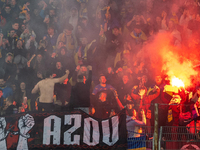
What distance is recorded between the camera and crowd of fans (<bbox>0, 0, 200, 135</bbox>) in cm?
738

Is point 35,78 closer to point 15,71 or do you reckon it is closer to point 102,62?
point 15,71

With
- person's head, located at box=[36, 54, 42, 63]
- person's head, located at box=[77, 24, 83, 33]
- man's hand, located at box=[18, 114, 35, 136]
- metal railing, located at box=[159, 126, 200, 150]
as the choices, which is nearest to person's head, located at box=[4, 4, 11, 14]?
person's head, located at box=[36, 54, 42, 63]

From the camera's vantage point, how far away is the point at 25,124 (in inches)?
204

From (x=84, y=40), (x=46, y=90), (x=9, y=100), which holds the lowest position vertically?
(x=9, y=100)

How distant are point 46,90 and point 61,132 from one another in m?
2.60

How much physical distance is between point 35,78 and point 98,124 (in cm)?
346

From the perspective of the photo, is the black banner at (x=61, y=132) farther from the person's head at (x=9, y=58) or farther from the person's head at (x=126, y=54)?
the person's head at (x=9, y=58)

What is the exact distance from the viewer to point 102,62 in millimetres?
7660

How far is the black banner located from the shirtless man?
6.79 feet

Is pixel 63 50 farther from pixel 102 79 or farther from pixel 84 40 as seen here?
pixel 102 79

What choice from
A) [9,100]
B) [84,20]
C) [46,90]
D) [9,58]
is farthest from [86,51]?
[9,100]

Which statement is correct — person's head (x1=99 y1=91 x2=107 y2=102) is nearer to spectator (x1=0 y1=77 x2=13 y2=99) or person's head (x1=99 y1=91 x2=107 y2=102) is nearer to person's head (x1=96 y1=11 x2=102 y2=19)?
person's head (x1=96 y1=11 x2=102 y2=19)

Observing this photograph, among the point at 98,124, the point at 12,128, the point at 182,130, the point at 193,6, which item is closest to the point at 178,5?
the point at 193,6

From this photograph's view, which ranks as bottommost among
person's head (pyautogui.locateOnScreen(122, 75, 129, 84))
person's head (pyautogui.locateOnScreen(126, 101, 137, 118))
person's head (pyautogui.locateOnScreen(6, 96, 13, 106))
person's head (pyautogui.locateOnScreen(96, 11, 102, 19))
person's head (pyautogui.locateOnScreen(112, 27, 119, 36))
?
person's head (pyautogui.locateOnScreen(126, 101, 137, 118))
